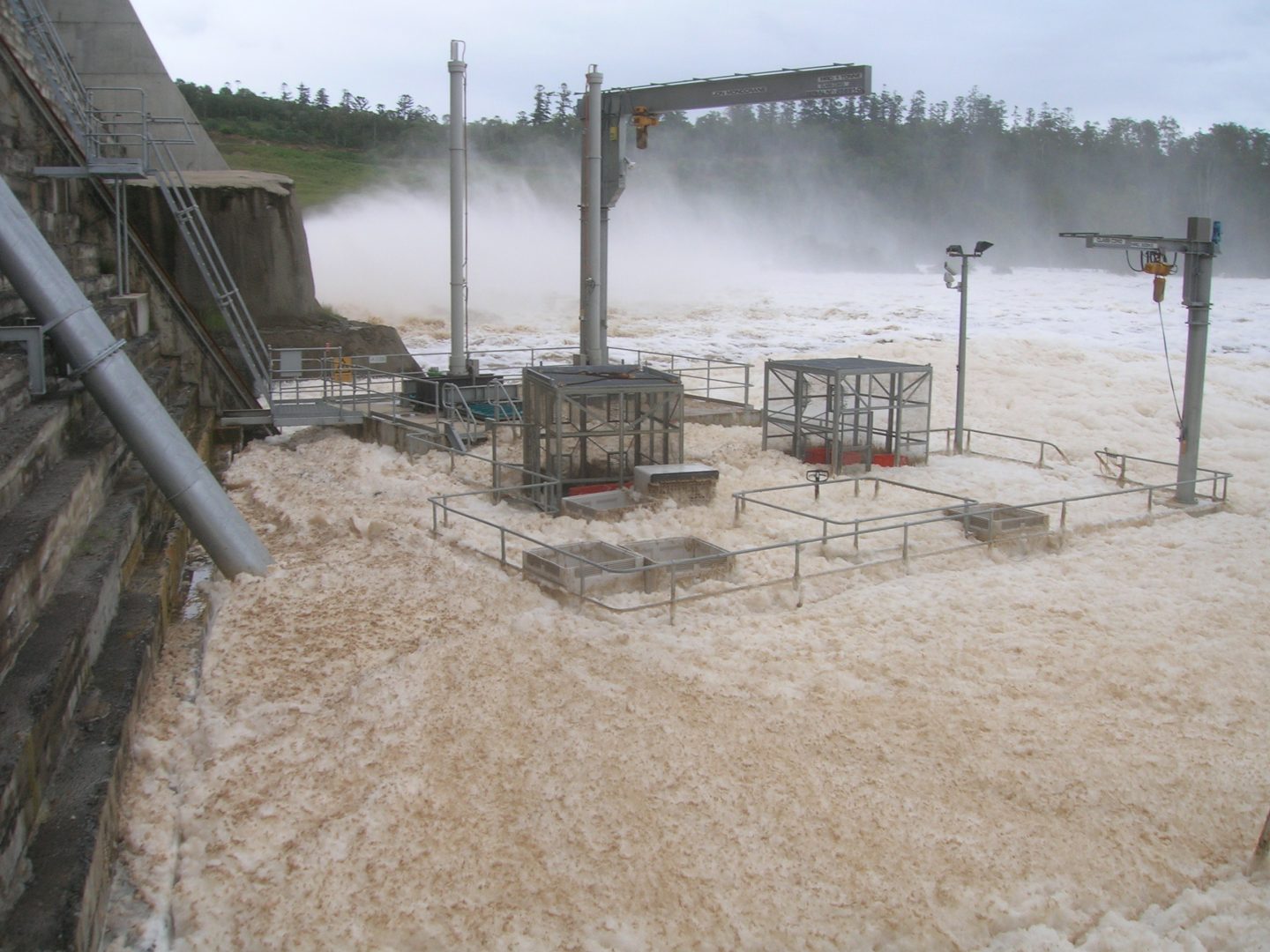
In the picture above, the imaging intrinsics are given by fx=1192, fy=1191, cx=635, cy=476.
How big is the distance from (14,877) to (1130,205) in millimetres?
84508

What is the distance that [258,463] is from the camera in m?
16.5

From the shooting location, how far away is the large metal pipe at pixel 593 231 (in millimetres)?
18391

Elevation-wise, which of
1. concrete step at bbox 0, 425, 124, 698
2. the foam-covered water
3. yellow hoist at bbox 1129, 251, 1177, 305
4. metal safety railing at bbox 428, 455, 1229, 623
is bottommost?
the foam-covered water

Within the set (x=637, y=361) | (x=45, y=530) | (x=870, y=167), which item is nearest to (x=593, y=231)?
(x=637, y=361)

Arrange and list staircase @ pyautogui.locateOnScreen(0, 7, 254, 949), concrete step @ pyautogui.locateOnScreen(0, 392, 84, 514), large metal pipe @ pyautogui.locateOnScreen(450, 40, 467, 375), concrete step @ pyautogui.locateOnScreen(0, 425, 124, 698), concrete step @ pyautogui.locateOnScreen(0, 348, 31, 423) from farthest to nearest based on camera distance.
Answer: large metal pipe @ pyautogui.locateOnScreen(450, 40, 467, 375) → concrete step @ pyautogui.locateOnScreen(0, 348, 31, 423) → concrete step @ pyautogui.locateOnScreen(0, 392, 84, 514) → concrete step @ pyautogui.locateOnScreen(0, 425, 124, 698) → staircase @ pyautogui.locateOnScreen(0, 7, 254, 949)

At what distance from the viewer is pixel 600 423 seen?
14.2 meters

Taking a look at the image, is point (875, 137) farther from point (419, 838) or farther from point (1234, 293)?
point (419, 838)

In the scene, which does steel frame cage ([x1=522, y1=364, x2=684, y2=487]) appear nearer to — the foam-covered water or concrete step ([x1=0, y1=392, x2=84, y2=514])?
the foam-covered water

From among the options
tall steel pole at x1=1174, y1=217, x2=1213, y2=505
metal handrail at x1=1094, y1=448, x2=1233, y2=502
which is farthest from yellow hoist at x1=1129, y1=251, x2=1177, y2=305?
metal handrail at x1=1094, y1=448, x2=1233, y2=502

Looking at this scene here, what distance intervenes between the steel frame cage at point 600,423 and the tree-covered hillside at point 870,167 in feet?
137

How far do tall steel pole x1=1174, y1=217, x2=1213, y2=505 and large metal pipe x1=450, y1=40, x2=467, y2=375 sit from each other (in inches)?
413

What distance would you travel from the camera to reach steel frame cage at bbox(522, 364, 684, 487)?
13.9 metres

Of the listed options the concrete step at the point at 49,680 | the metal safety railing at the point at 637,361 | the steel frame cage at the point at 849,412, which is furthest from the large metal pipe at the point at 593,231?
the concrete step at the point at 49,680

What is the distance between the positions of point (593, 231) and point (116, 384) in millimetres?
9679
